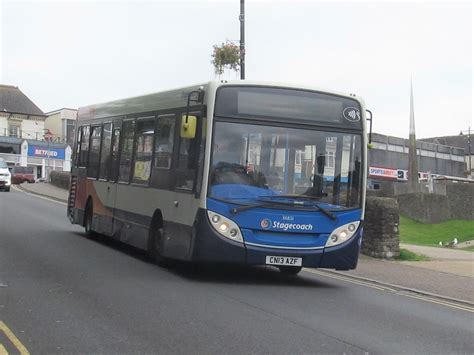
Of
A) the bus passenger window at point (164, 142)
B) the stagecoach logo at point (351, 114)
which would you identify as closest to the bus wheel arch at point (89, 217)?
the bus passenger window at point (164, 142)

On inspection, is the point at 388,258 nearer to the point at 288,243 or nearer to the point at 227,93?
the point at 288,243

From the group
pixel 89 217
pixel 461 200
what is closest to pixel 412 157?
pixel 461 200

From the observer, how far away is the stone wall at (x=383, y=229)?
52.1 ft

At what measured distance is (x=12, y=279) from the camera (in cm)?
945

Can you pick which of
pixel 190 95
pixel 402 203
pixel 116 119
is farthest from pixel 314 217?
pixel 402 203

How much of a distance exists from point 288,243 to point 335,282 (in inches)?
79.4

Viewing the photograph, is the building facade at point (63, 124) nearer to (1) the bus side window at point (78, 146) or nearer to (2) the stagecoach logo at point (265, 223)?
(1) the bus side window at point (78, 146)

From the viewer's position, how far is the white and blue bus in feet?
31.9

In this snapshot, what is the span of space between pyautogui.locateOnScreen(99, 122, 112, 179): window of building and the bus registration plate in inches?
226

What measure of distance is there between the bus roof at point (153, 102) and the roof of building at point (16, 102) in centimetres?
6689

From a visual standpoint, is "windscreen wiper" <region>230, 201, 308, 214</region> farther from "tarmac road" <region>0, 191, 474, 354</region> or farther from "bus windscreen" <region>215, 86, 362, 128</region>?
"bus windscreen" <region>215, 86, 362, 128</region>

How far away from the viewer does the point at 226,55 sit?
21062 millimetres

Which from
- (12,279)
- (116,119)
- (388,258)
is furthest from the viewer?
(388,258)

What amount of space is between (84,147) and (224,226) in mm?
7847
